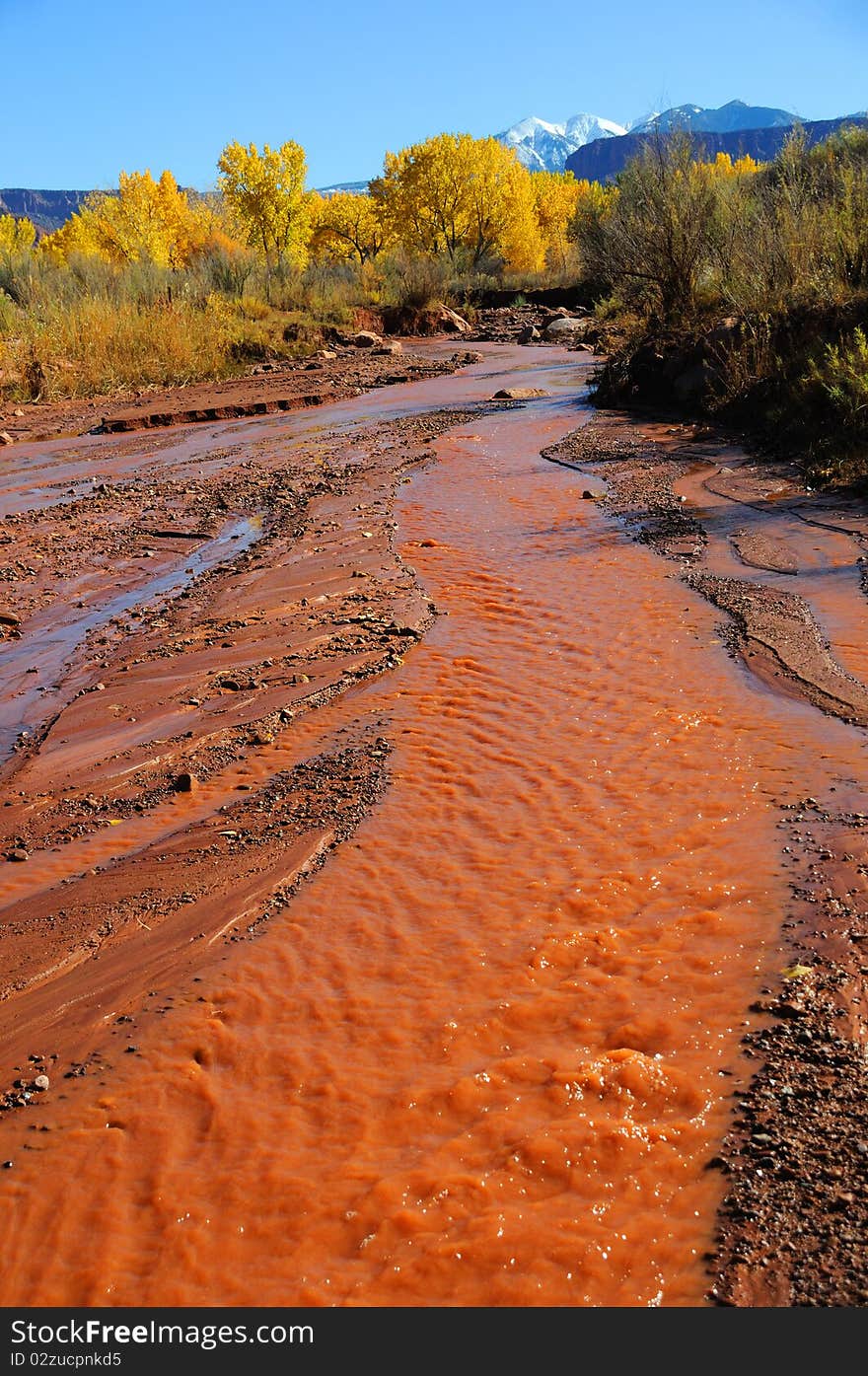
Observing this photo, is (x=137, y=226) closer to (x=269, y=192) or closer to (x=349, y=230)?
(x=269, y=192)

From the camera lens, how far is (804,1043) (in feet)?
8.78

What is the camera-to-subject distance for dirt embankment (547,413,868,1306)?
81.8 inches

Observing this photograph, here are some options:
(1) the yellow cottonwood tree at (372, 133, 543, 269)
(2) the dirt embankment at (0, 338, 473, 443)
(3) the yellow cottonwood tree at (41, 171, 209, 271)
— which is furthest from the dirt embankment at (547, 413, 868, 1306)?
(1) the yellow cottonwood tree at (372, 133, 543, 269)

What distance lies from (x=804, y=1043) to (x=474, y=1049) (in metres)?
0.92

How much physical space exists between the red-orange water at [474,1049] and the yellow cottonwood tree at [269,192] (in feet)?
139

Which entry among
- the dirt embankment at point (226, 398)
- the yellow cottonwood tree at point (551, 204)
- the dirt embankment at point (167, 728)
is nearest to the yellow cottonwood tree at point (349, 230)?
the yellow cottonwood tree at point (551, 204)

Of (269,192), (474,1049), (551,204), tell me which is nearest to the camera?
(474,1049)

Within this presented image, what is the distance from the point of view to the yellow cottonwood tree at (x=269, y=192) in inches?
1660

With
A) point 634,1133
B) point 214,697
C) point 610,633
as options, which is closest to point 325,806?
point 214,697

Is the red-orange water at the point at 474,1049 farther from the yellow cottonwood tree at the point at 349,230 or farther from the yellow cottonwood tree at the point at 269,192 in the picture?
the yellow cottonwood tree at the point at 349,230

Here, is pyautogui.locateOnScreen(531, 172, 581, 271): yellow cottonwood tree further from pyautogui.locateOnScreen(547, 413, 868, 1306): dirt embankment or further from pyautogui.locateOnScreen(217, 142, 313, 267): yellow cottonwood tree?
pyautogui.locateOnScreen(547, 413, 868, 1306): dirt embankment

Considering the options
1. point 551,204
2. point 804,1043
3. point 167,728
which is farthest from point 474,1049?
point 551,204
